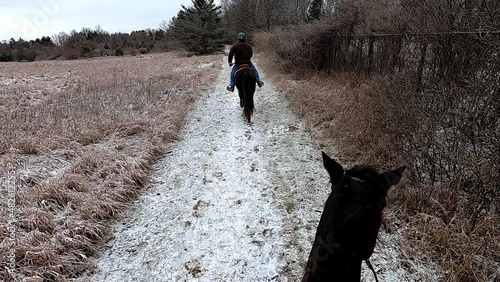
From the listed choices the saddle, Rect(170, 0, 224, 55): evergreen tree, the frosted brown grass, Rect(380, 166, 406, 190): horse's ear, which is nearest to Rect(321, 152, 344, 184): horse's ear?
Rect(380, 166, 406, 190): horse's ear

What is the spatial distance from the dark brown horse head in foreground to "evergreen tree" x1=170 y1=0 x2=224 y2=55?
36.8 m

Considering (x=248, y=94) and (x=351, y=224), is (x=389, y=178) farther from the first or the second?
(x=248, y=94)

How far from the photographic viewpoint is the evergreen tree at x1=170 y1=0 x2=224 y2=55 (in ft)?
117

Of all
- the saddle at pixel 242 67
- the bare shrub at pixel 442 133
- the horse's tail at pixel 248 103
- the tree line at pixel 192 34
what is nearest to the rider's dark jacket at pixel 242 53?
the saddle at pixel 242 67

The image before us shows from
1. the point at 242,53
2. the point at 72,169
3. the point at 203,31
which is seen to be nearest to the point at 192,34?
the point at 203,31

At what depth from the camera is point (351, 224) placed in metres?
1.37


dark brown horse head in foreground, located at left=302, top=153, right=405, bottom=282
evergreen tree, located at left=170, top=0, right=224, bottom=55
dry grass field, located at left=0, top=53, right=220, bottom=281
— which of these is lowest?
dry grass field, located at left=0, top=53, right=220, bottom=281

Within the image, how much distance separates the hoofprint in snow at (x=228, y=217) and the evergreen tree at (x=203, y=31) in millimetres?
31596

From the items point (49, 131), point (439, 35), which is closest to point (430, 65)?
point (439, 35)

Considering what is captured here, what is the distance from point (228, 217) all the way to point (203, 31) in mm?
34670

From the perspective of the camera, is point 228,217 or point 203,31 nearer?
point 228,217

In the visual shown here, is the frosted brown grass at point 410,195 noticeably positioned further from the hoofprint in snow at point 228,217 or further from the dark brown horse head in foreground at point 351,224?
the dark brown horse head in foreground at point 351,224

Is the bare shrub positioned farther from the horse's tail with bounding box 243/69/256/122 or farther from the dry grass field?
the dry grass field

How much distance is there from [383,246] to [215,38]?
36.4 meters
